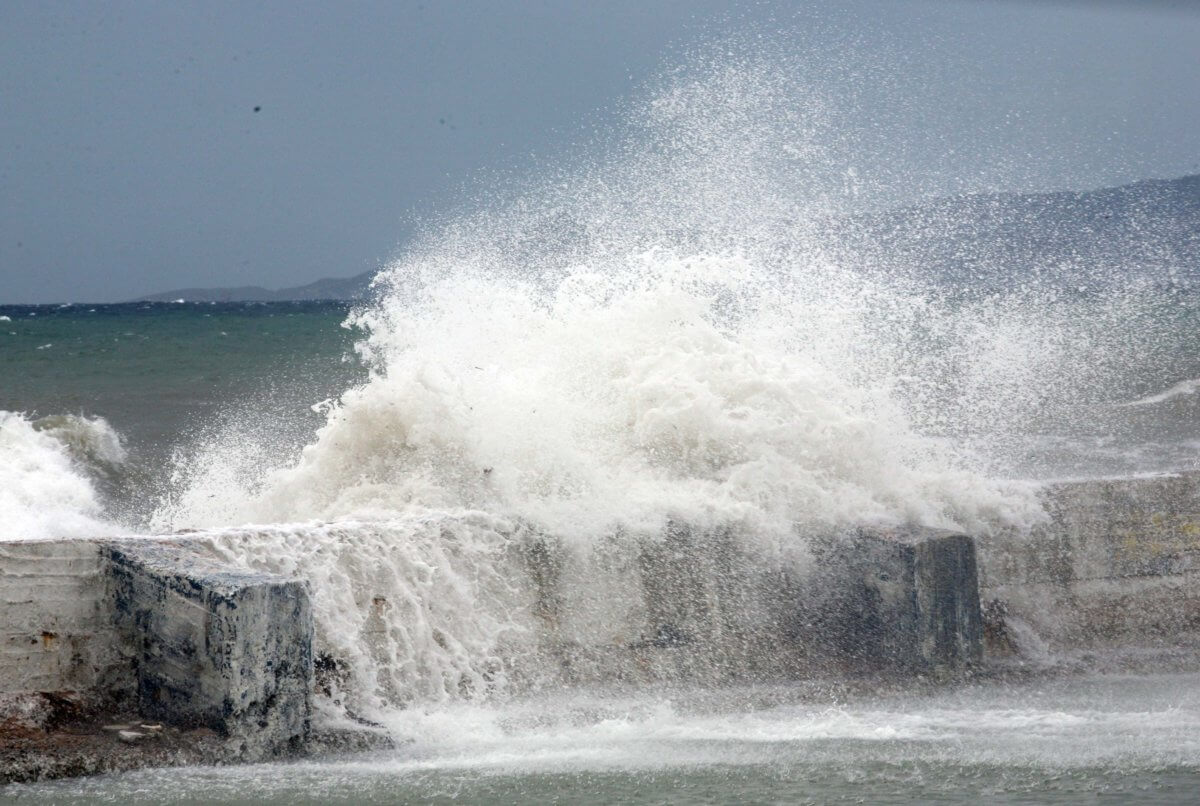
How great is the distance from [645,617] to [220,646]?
274 cm

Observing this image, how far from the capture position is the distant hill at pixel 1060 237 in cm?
3269

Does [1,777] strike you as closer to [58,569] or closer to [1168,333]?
[58,569]

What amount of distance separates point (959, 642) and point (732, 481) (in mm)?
1724

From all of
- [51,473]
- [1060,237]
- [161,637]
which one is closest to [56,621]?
[161,637]

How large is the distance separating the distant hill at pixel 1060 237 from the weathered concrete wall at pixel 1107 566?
15.7 m

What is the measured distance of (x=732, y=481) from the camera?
9.09 metres

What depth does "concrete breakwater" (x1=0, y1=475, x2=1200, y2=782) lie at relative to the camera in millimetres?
6238

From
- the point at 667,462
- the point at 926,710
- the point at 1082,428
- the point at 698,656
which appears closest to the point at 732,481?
the point at 667,462

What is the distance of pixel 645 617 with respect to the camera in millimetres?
8133

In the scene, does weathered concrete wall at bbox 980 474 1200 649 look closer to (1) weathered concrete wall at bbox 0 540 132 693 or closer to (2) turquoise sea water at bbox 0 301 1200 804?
(2) turquoise sea water at bbox 0 301 1200 804

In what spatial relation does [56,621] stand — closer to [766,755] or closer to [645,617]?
[645,617]

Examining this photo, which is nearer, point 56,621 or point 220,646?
point 220,646

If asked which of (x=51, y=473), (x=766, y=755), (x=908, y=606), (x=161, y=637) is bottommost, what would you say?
(x=766, y=755)

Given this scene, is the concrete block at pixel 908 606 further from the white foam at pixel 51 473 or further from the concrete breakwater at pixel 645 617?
the white foam at pixel 51 473
